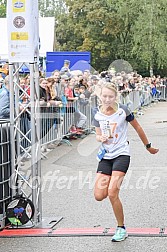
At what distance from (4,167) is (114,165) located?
5.16 feet

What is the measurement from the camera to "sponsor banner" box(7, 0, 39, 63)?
6.75m

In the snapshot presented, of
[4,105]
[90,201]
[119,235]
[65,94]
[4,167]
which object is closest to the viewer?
[119,235]

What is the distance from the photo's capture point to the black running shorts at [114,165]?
252 inches

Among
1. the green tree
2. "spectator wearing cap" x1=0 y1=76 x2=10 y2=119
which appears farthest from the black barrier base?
the green tree

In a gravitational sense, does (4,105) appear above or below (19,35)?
below

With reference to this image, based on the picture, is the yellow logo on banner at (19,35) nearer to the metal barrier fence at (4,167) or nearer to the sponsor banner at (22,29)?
the sponsor banner at (22,29)

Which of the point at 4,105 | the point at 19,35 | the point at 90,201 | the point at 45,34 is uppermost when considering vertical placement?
the point at 45,34

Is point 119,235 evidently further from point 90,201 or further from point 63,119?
point 63,119

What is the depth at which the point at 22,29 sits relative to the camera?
6.80m

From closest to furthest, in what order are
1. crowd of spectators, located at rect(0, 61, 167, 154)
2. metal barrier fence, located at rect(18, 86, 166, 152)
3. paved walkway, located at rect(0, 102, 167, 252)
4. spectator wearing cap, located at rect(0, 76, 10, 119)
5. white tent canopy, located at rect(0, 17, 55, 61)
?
paved walkway, located at rect(0, 102, 167, 252), spectator wearing cap, located at rect(0, 76, 10, 119), crowd of spectators, located at rect(0, 61, 167, 154), metal barrier fence, located at rect(18, 86, 166, 152), white tent canopy, located at rect(0, 17, 55, 61)

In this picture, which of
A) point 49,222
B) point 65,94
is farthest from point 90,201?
point 65,94

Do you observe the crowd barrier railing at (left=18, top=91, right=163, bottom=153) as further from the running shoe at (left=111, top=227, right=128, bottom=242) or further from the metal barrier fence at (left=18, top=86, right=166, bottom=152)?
the running shoe at (left=111, top=227, right=128, bottom=242)

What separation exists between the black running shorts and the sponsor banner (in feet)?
5.26

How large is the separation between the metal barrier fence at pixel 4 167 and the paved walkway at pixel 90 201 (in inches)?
24.3
